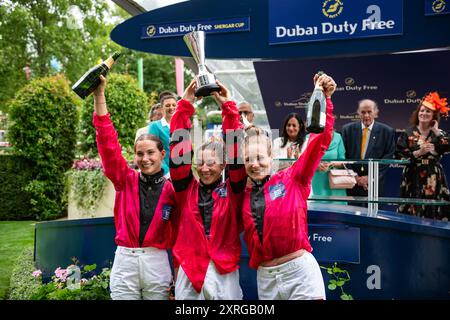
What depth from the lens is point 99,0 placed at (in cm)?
1647

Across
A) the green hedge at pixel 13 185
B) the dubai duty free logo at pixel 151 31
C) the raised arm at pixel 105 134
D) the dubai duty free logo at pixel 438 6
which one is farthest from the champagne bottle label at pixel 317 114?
the green hedge at pixel 13 185

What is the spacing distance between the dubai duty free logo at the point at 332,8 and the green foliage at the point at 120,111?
16.6ft

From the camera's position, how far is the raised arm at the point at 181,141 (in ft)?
9.68

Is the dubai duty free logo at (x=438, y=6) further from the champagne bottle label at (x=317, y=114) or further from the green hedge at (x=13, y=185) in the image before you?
the green hedge at (x=13, y=185)

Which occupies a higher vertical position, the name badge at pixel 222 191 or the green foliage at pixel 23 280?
the name badge at pixel 222 191

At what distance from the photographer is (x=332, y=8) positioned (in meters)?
5.01

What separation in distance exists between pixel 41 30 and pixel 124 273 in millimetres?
14465

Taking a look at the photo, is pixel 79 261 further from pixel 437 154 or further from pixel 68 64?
pixel 68 64

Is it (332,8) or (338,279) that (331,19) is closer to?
(332,8)

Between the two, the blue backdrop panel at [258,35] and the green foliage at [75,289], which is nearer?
the green foliage at [75,289]

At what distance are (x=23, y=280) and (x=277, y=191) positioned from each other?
381cm

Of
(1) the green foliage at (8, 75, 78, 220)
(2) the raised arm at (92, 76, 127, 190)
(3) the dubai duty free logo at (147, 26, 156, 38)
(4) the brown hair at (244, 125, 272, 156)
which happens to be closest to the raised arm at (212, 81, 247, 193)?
(4) the brown hair at (244, 125, 272, 156)

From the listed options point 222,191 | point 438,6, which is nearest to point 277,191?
point 222,191

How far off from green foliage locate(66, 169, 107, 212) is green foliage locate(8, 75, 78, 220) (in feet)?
8.55
